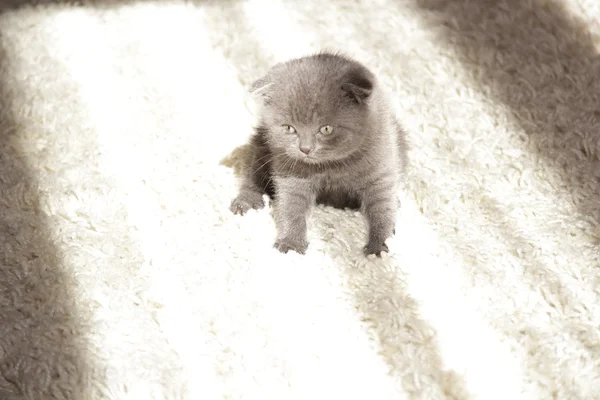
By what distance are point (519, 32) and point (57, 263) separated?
156 cm

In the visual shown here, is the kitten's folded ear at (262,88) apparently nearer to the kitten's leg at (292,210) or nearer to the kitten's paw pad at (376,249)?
the kitten's leg at (292,210)

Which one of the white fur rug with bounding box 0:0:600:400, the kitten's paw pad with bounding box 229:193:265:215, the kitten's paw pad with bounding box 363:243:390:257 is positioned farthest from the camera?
the kitten's paw pad with bounding box 229:193:265:215

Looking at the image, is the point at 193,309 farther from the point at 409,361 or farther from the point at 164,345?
the point at 409,361

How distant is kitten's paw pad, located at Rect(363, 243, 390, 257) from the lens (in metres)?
1.55

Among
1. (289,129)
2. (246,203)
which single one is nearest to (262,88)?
(289,129)

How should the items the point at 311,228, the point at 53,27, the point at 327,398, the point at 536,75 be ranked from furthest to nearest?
1. the point at 53,27
2. the point at 536,75
3. the point at 311,228
4. the point at 327,398

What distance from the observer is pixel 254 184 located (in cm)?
174

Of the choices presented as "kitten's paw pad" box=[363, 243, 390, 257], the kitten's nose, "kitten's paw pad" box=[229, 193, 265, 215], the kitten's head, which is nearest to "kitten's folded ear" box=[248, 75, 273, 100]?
the kitten's head

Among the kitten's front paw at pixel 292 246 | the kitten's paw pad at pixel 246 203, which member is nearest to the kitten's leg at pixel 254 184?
the kitten's paw pad at pixel 246 203

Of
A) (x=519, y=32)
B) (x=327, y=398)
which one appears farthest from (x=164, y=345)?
(x=519, y=32)

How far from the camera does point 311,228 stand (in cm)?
165

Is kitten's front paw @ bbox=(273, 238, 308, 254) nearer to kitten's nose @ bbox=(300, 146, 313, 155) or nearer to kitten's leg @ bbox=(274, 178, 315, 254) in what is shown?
kitten's leg @ bbox=(274, 178, 315, 254)

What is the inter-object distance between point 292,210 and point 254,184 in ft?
0.56

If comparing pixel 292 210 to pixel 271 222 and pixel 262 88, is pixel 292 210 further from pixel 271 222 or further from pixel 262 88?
pixel 262 88
